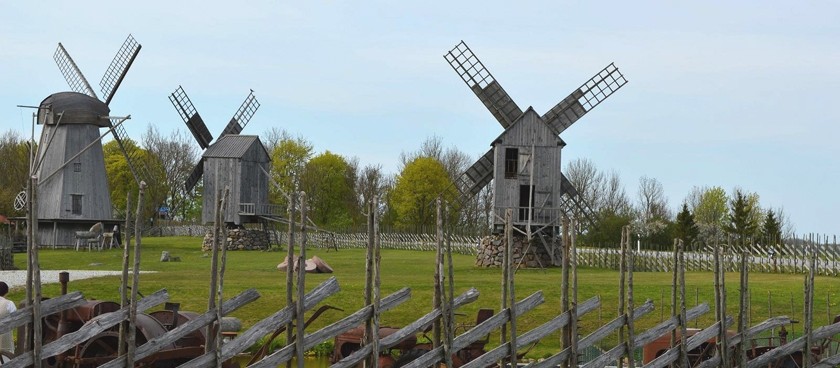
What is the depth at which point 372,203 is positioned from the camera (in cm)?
1783

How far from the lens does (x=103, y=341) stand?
60.9 feet

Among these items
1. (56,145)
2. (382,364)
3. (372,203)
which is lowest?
(382,364)

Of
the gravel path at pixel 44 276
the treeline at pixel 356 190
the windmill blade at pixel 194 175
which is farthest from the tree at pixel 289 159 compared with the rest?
the gravel path at pixel 44 276

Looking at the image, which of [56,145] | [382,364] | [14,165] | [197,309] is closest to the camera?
[382,364]

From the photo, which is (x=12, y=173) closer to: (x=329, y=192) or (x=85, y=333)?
(x=329, y=192)

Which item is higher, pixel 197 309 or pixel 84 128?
pixel 84 128

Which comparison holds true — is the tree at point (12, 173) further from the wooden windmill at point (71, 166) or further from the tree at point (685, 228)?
the tree at point (685, 228)

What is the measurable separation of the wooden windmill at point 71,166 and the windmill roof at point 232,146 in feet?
19.9

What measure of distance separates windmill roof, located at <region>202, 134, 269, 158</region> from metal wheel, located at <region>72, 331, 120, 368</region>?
52699 mm

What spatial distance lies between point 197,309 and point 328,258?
90.5 ft

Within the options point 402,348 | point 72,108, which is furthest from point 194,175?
point 402,348

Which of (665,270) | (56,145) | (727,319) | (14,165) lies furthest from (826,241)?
(14,165)

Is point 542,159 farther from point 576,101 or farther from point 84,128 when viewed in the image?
point 84,128

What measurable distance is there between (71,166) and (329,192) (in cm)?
4697
